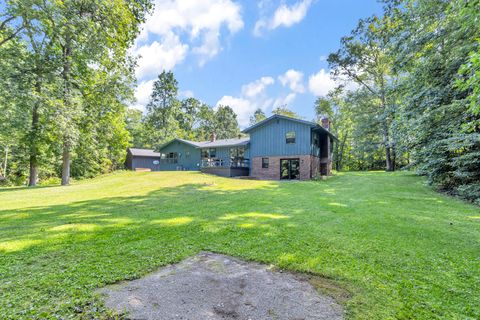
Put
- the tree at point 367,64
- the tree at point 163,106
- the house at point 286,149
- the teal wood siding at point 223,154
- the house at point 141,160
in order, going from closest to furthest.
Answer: the house at point 286,149
the teal wood siding at point 223,154
the tree at point 367,64
the house at point 141,160
the tree at point 163,106

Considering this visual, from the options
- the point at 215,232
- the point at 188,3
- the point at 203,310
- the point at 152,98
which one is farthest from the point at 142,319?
the point at 152,98

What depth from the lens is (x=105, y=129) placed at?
825 inches

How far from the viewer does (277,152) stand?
20062 mm

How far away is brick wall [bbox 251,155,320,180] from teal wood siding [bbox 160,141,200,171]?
8781 millimetres

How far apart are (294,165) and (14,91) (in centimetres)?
1781

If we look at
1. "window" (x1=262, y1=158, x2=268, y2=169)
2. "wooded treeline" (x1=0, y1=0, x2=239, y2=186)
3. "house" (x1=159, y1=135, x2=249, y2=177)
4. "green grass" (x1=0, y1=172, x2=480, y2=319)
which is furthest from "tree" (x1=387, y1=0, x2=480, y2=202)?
"house" (x1=159, y1=135, x2=249, y2=177)

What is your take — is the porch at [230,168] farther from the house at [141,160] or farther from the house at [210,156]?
the house at [141,160]

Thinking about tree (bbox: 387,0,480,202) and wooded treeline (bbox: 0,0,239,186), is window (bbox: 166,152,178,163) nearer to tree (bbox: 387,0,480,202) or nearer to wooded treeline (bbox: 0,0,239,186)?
wooded treeline (bbox: 0,0,239,186)

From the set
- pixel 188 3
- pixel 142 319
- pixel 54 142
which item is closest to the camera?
pixel 142 319

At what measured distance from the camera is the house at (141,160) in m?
34.7

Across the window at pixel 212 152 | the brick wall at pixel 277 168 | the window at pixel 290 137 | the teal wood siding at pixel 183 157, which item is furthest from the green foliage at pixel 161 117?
the window at pixel 290 137

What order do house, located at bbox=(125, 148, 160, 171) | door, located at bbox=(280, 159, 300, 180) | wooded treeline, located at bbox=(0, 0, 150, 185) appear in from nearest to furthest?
wooded treeline, located at bbox=(0, 0, 150, 185), door, located at bbox=(280, 159, 300, 180), house, located at bbox=(125, 148, 160, 171)

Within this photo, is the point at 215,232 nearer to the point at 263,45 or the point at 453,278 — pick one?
the point at 453,278

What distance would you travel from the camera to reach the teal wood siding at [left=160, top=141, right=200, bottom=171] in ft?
90.9
